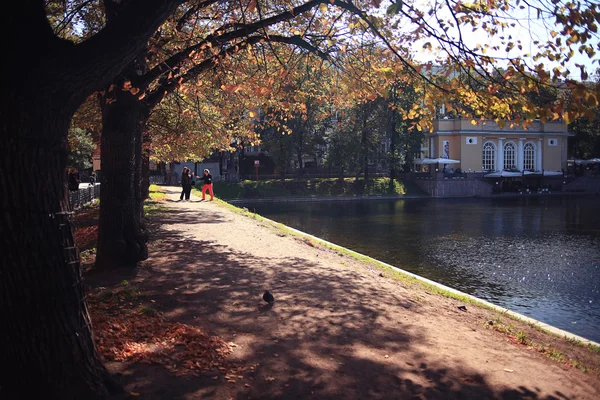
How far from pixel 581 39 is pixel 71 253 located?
6.01 m

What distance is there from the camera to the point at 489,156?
6556cm

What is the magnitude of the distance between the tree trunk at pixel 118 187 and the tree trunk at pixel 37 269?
5.40 meters

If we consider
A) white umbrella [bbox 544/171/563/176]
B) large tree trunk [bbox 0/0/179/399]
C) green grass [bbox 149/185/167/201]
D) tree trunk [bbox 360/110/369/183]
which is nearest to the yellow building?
white umbrella [bbox 544/171/563/176]

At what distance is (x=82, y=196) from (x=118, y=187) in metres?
16.7

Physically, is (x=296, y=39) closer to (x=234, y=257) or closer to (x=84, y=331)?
(x=234, y=257)

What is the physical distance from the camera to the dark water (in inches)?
511

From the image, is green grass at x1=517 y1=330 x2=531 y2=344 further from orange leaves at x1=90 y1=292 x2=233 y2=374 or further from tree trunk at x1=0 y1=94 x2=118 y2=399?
tree trunk at x1=0 y1=94 x2=118 y2=399

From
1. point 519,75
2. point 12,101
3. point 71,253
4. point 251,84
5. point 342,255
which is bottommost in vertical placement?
point 342,255

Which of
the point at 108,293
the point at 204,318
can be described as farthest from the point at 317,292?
the point at 108,293

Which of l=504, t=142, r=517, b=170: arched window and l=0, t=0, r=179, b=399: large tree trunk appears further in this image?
A: l=504, t=142, r=517, b=170: arched window

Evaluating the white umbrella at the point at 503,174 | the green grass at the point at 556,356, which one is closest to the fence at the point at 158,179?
the white umbrella at the point at 503,174

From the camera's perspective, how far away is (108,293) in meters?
7.64

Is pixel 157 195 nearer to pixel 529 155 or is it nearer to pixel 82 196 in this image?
pixel 82 196

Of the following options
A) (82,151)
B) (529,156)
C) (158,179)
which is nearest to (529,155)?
(529,156)
